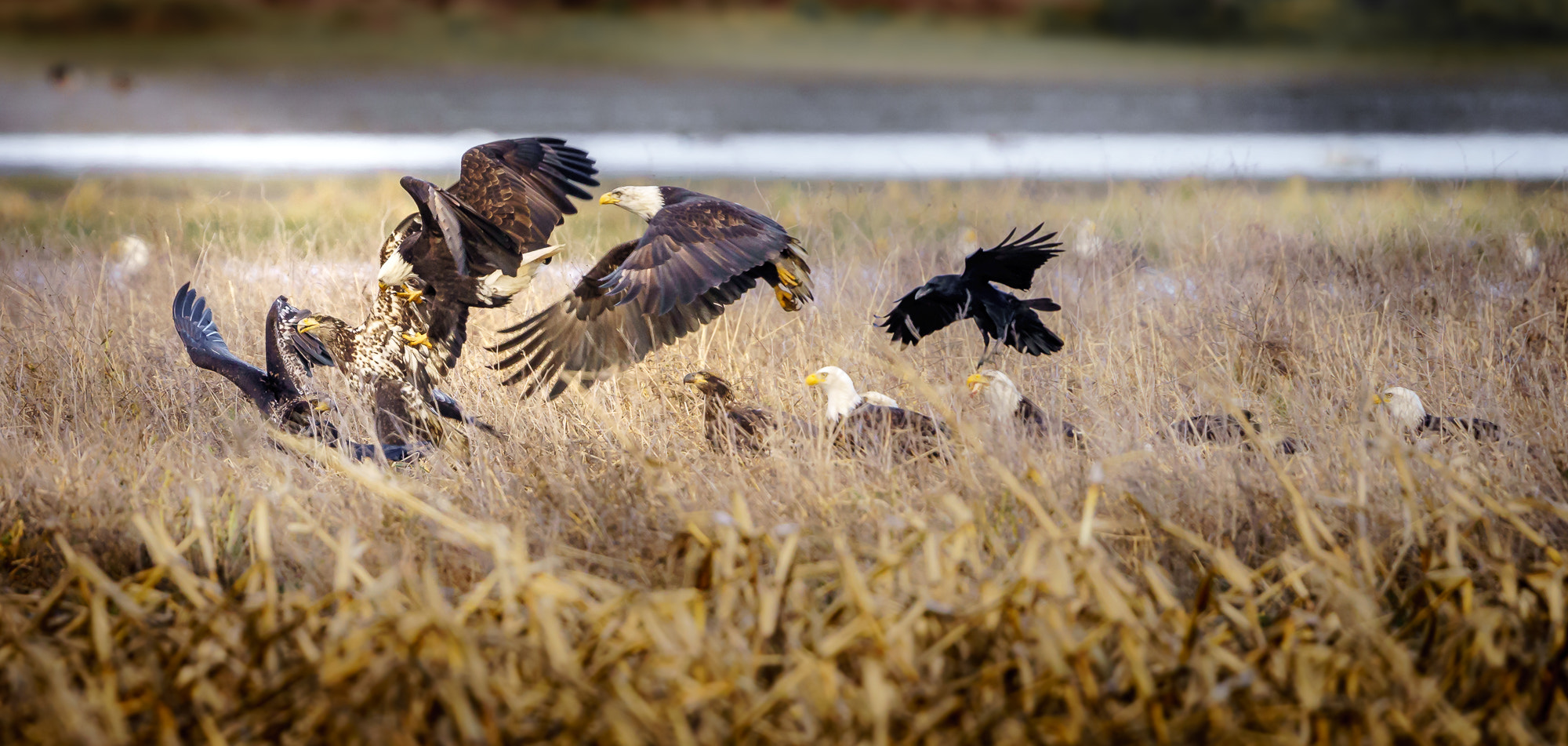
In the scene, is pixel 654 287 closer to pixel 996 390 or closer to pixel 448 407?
pixel 448 407

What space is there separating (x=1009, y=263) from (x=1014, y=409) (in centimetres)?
70

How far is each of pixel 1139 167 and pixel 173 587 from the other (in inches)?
517

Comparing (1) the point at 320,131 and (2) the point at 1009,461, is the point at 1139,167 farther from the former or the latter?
(1) the point at 320,131

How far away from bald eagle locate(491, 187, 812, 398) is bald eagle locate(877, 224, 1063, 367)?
46 cm

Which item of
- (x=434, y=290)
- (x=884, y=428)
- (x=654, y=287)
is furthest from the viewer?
(x=434, y=290)

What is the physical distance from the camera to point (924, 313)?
200 inches

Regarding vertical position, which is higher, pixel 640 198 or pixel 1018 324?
pixel 640 198

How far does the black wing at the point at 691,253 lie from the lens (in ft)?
14.4

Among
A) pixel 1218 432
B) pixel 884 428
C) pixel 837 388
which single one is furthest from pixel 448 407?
pixel 1218 432

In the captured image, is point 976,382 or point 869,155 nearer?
point 976,382

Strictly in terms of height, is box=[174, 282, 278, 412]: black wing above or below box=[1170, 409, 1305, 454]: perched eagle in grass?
above

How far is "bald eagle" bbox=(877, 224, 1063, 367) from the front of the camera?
16.0 ft

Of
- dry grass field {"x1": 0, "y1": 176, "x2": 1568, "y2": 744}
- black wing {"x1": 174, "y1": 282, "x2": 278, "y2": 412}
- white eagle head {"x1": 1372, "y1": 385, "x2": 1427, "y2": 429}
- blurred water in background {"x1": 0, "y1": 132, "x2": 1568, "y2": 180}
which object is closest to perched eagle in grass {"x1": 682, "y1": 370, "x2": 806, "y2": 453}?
dry grass field {"x1": 0, "y1": 176, "x2": 1568, "y2": 744}

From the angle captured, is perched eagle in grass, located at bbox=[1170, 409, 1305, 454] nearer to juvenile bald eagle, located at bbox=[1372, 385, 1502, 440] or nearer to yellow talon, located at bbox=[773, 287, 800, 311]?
juvenile bald eagle, located at bbox=[1372, 385, 1502, 440]
